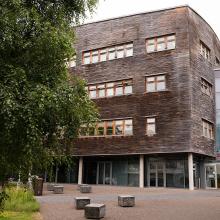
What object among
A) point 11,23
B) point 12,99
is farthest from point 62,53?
point 12,99

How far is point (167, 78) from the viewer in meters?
34.7

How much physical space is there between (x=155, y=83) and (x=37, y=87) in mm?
26903

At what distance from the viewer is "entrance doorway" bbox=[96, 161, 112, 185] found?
38.4 metres

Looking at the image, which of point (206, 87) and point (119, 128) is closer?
point (119, 128)

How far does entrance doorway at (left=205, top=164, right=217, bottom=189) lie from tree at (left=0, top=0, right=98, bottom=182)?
28.3 meters

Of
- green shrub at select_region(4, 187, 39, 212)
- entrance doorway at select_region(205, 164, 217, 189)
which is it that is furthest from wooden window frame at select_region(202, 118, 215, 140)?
green shrub at select_region(4, 187, 39, 212)

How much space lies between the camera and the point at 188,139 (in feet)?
107

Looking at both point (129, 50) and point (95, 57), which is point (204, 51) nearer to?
point (129, 50)

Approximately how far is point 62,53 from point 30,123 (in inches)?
95.4

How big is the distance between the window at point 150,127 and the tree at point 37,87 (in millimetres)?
23949

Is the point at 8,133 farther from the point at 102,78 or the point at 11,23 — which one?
the point at 102,78

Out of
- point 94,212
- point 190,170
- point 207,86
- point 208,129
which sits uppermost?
point 207,86

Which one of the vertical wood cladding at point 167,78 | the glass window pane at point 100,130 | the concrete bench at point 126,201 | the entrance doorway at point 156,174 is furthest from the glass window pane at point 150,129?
the concrete bench at point 126,201

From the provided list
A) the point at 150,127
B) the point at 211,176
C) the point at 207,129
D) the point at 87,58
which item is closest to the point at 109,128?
the point at 150,127
